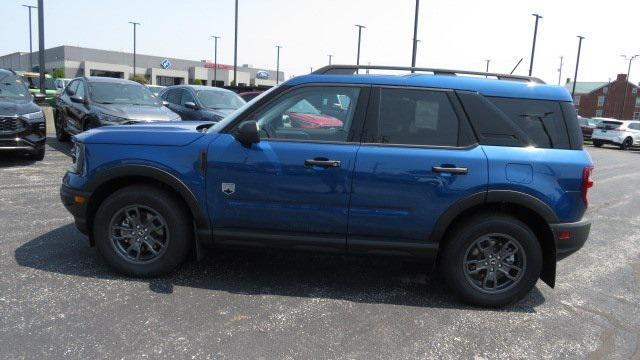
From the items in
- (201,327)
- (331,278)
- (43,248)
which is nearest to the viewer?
(201,327)

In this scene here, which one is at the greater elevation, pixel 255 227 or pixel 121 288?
pixel 255 227

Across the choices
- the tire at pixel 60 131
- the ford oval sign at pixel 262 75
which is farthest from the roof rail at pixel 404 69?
the ford oval sign at pixel 262 75

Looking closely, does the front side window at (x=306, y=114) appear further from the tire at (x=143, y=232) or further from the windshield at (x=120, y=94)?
the windshield at (x=120, y=94)

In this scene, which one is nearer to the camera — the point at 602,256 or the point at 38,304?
the point at 38,304

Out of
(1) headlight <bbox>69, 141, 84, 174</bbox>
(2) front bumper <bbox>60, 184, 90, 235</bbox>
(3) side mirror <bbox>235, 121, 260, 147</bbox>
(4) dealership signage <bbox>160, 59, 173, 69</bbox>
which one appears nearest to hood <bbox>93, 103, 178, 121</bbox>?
(1) headlight <bbox>69, 141, 84, 174</bbox>

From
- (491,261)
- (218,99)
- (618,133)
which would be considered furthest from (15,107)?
(618,133)

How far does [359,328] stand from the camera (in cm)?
355

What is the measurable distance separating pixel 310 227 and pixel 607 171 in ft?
45.9

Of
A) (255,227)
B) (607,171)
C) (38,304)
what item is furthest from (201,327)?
(607,171)

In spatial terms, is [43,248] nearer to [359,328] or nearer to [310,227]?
[310,227]

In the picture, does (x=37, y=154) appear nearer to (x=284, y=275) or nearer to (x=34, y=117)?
(x=34, y=117)

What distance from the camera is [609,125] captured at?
90.4ft

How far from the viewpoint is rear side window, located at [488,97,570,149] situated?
12.9 feet

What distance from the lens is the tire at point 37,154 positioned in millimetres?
9212
